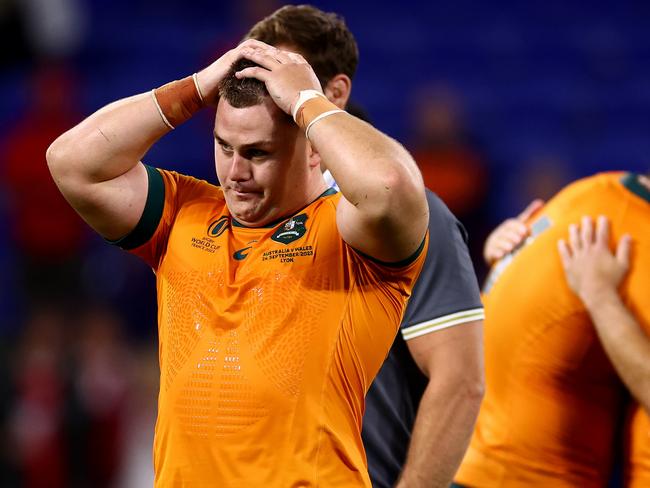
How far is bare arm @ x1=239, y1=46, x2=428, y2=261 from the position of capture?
86.6 inches

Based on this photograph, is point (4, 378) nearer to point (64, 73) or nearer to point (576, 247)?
point (64, 73)

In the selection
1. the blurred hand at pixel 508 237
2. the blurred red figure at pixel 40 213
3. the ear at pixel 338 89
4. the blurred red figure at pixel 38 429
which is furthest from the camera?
the blurred red figure at pixel 40 213

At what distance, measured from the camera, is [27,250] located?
7.27 meters

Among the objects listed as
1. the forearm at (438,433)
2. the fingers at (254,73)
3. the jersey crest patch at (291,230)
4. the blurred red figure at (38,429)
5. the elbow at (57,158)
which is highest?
the fingers at (254,73)

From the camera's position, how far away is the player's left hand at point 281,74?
233 cm

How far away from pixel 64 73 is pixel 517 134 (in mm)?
3359

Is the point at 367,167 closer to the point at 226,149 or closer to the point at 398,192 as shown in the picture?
the point at 398,192

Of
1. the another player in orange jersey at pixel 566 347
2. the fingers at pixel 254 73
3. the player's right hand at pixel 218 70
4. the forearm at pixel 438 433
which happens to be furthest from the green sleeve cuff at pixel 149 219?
the another player in orange jersey at pixel 566 347

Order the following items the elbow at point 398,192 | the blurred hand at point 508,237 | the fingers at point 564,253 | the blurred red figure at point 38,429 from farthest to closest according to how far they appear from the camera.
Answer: the blurred red figure at point 38,429 < the blurred hand at point 508,237 < the fingers at point 564,253 < the elbow at point 398,192

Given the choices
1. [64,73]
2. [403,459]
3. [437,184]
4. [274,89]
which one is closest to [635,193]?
[403,459]

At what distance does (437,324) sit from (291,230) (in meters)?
0.52

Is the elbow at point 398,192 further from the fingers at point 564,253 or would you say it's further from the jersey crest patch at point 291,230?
the fingers at point 564,253

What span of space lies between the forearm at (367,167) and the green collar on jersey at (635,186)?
1053mm

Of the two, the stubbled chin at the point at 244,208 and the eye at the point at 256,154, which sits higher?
the eye at the point at 256,154
